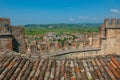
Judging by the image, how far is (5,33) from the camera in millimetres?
11477

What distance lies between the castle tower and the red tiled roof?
17.3 ft

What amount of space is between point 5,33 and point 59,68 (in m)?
6.86

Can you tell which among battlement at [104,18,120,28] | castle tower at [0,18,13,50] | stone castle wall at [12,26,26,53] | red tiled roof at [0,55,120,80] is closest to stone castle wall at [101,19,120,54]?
battlement at [104,18,120,28]

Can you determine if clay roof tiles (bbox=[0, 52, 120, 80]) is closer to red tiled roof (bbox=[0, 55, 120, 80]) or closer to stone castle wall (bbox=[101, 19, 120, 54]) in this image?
red tiled roof (bbox=[0, 55, 120, 80])

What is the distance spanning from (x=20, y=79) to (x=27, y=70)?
0.58 meters

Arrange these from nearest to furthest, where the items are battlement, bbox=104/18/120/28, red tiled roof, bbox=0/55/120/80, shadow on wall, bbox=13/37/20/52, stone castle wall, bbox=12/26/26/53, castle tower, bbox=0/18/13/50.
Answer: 1. red tiled roof, bbox=0/55/120/80
2. castle tower, bbox=0/18/13/50
3. stone castle wall, bbox=12/26/26/53
4. shadow on wall, bbox=13/37/20/52
5. battlement, bbox=104/18/120/28

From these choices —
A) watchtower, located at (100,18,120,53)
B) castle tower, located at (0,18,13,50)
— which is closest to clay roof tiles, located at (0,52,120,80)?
castle tower, located at (0,18,13,50)

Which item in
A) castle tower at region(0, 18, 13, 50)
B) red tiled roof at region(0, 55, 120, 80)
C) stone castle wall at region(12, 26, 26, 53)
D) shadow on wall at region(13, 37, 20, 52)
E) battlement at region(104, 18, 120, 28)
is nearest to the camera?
red tiled roof at region(0, 55, 120, 80)

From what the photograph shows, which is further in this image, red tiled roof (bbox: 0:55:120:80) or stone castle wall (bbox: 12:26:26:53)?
stone castle wall (bbox: 12:26:26:53)

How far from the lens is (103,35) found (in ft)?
53.4

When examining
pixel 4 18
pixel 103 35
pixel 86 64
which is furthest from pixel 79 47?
pixel 86 64

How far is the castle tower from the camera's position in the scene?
447 inches

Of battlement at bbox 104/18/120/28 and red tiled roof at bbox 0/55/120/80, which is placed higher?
battlement at bbox 104/18/120/28

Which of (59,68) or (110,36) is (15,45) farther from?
(110,36)
